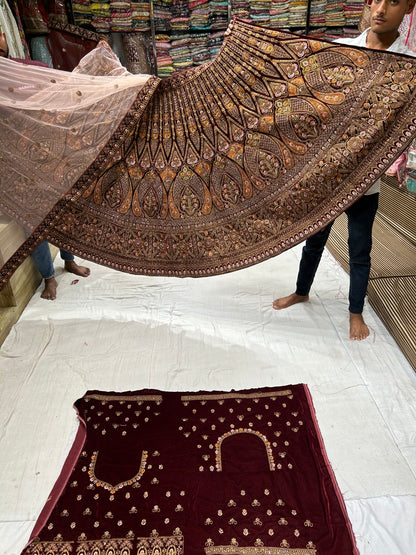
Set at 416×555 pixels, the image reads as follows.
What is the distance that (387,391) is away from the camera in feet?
4.93

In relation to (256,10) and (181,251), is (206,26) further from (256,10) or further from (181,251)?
(181,251)

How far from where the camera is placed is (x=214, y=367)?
5.46 ft

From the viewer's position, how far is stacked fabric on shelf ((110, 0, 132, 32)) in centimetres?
348

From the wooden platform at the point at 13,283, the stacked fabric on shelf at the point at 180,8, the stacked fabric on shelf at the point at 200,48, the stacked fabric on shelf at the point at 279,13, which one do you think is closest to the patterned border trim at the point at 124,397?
the wooden platform at the point at 13,283

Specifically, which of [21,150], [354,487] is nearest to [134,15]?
[21,150]

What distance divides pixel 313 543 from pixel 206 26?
4192 millimetres

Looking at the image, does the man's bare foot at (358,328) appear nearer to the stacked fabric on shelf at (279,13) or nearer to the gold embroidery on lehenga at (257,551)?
the gold embroidery on lehenga at (257,551)

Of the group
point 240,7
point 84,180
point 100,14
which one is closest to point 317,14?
point 240,7

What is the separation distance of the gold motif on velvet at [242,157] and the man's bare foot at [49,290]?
0.77m

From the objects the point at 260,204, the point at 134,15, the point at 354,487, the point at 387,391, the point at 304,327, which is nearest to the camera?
the point at 354,487

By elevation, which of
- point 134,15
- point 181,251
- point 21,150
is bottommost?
point 181,251

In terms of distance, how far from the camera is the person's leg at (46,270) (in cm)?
212

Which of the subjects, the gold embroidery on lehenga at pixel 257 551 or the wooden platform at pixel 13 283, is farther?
the wooden platform at pixel 13 283

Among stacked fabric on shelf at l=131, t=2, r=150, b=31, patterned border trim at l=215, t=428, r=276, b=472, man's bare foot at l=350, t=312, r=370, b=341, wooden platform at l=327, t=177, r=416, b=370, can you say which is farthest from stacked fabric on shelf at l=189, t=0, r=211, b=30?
patterned border trim at l=215, t=428, r=276, b=472
